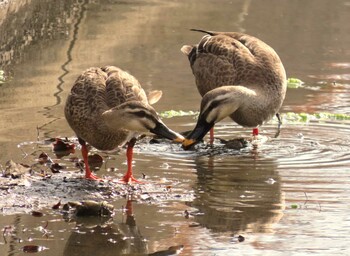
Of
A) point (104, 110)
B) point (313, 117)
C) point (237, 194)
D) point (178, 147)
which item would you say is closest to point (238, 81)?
point (178, 147)

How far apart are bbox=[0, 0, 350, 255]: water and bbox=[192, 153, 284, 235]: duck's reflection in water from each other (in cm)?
2

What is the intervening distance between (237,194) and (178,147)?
6.61 feet

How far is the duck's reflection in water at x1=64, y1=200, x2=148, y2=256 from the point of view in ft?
25.4

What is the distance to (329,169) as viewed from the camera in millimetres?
10250

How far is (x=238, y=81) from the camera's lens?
1136cm

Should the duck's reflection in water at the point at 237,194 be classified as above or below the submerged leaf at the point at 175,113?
above

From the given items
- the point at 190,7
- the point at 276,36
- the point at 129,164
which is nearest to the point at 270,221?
the point at 129,164

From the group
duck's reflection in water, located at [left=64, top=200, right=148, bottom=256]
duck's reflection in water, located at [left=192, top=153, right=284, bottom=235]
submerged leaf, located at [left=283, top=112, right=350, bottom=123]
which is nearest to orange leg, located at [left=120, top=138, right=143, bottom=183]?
duck's reflection in water, located at [left=192, top=153, right=284, bottom=235]

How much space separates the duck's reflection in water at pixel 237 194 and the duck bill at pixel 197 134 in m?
0.33

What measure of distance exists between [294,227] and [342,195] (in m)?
1.12

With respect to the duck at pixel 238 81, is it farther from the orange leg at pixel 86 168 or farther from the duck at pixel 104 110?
the orange leg at pixel 86 168

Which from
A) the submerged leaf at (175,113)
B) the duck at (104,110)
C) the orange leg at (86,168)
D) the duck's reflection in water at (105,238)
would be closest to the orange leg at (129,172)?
the duck at (104,110)

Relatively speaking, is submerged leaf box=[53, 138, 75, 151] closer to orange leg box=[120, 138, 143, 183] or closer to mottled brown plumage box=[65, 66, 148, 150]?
mottled brown plumage box=[65, 66, 148, 150]

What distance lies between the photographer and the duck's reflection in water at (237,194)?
27.9 feet
